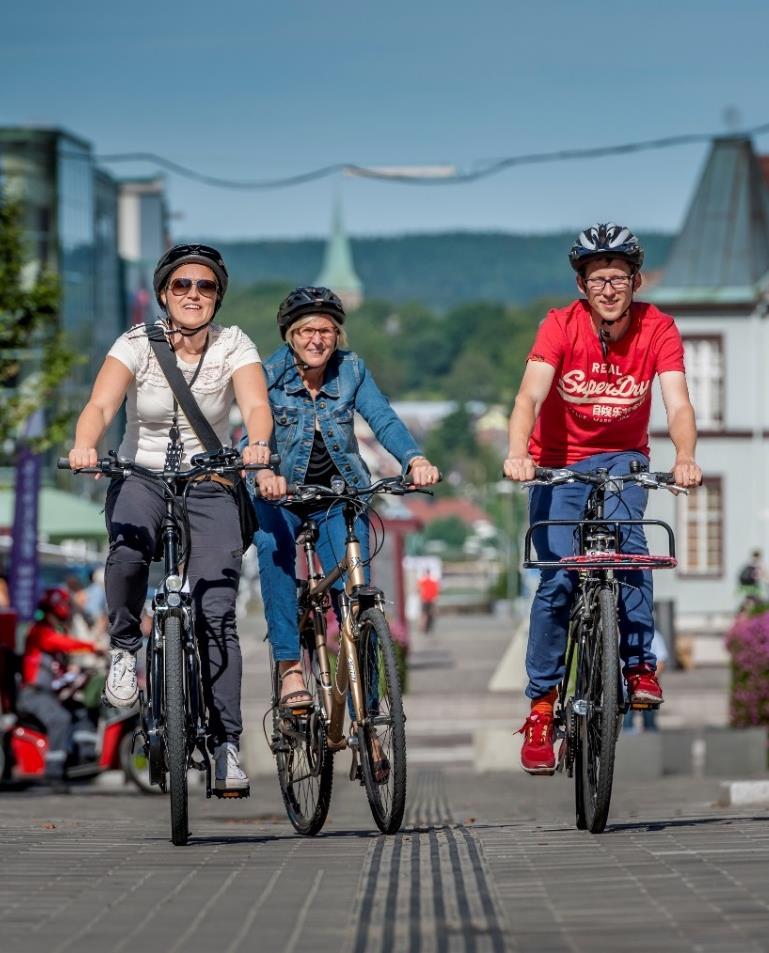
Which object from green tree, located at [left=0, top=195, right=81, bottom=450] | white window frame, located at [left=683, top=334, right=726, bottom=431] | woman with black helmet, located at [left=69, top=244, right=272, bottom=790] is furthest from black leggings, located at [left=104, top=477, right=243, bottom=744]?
white window frame, located at [left=683, top=334, right=726, bottom=431]

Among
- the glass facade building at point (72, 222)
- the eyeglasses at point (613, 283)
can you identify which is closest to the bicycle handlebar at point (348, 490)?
the eyeglasses at point (613, 283)

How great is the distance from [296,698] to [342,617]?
17.1 inches

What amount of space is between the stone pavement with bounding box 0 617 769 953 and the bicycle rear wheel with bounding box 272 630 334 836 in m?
0.13

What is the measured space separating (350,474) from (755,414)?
4729cm

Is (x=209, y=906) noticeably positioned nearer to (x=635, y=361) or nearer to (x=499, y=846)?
(x=499, y=846)

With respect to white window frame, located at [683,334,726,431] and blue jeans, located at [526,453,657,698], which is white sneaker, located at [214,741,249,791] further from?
white window frame, located at [683,334,726,431]

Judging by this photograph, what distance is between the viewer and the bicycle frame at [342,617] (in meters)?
7.72

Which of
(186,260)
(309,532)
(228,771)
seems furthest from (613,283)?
(228,771)

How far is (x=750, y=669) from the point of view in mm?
19859

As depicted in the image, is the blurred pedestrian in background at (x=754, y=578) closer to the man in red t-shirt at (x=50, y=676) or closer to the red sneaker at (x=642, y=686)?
the man in red t-shirt at (x=50, y=676)

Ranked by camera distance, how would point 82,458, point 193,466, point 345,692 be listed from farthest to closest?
point 345,692 < point 193,466 < point 82,458

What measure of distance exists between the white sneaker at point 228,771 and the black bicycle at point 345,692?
44cm

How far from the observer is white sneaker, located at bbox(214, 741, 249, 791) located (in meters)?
7.50

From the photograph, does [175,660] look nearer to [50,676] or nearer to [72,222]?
[50,676]
